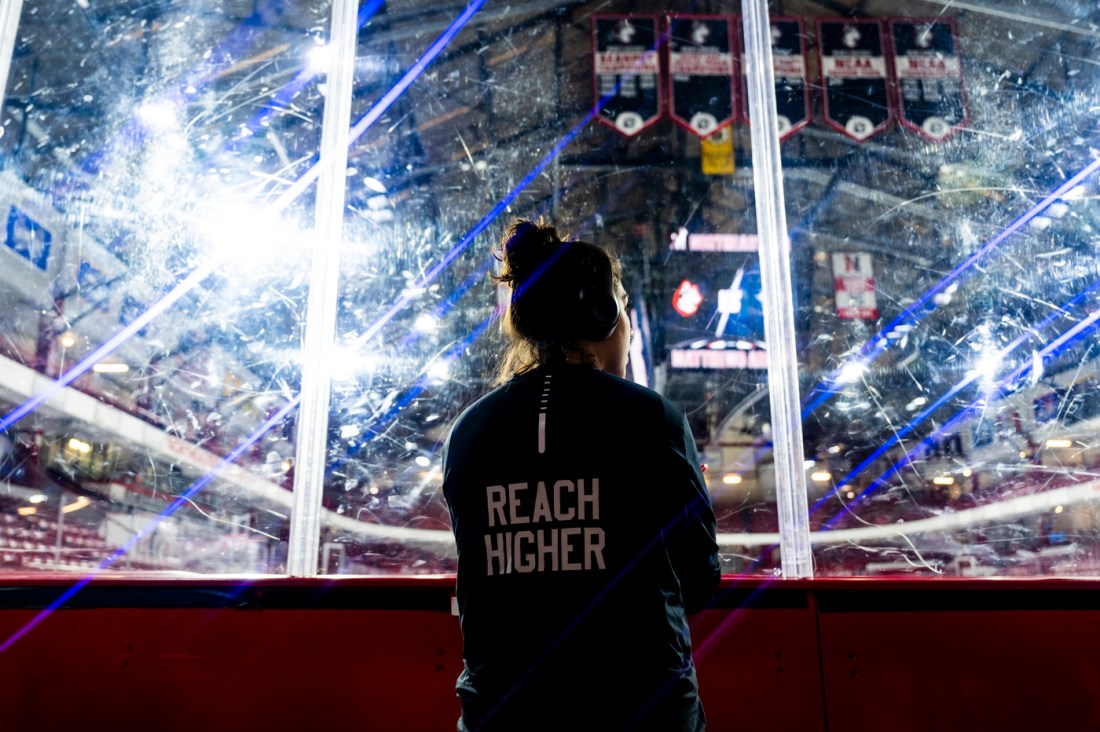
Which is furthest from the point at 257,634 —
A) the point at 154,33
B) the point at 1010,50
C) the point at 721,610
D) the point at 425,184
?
the point at 1010,50

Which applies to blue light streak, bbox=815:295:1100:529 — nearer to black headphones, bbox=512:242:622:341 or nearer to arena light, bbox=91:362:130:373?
black headphones, bbox=512:242:622:341

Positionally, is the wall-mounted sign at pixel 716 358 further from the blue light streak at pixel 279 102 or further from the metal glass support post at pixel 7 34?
the metal glass support post at pixel 7 34

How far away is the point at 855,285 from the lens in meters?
2.27

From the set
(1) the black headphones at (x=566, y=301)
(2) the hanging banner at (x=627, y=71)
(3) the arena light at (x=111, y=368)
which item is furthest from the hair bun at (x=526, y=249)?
(2) the hanging banner at (x=627, y=71)

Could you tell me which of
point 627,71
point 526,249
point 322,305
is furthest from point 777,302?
point 627,71

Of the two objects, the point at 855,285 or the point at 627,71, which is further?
the point at 627,71

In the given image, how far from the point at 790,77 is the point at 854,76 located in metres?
0.29

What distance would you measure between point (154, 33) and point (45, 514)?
1.55m

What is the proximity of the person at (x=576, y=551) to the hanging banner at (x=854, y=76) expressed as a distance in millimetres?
1963

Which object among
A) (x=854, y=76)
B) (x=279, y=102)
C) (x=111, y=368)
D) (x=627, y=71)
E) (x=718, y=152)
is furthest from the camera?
(x=718, y=152)

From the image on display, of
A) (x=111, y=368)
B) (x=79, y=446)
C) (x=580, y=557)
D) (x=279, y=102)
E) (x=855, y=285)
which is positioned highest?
(x=279, y=102)

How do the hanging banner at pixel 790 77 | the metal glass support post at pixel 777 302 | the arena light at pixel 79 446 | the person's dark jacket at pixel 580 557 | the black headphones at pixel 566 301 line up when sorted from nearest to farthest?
the person's dark jacket at pixel 580 557
the black headphones at pixel 566 301
the metal glass support post at pixel 777 302
the arena light at pixel 79 446
the hanging banner at pixel 790 77

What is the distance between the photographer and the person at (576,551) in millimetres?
827

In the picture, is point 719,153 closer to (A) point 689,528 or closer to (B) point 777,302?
(B) point 777,302
